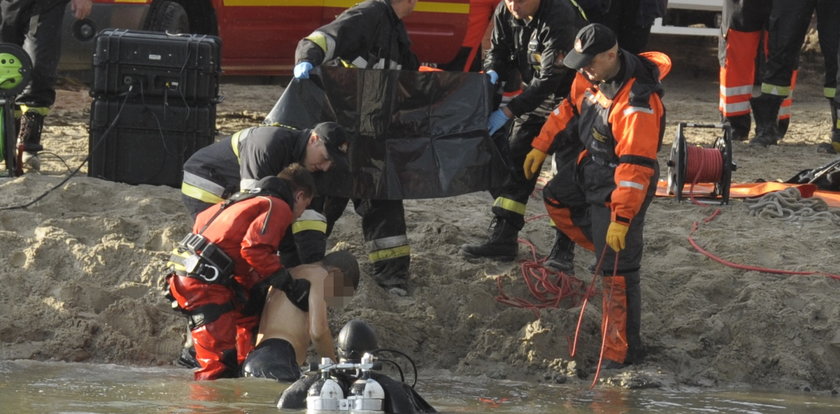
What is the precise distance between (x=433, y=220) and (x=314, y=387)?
3532mm

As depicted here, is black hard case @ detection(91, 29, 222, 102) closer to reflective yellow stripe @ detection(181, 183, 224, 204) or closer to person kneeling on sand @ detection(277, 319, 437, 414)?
reflective yellow stripe @ detection(181, 183, 224, 204)

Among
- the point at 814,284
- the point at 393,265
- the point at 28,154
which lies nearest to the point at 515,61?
the point at 393,265

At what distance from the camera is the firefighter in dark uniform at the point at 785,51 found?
12.2 meters

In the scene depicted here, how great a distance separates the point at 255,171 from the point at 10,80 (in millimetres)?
2630

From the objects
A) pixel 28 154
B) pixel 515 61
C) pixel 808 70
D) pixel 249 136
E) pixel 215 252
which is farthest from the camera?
pixel 808 70

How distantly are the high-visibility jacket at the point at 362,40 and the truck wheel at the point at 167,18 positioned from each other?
2620 mm

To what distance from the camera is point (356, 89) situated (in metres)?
8.53

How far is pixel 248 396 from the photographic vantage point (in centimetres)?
695

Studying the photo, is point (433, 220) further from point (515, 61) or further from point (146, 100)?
point (146, 100)

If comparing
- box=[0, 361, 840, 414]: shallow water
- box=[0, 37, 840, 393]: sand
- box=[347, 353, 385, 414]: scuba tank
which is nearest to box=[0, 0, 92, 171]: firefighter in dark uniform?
A: box=[0, 37, 840, 393]: sand

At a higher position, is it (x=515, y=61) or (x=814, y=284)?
(x=515, y=61)

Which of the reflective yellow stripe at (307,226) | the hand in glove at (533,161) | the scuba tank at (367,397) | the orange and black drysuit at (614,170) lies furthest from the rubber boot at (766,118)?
the scuba tank at (367,397)

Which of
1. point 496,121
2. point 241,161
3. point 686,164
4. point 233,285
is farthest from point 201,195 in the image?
point 686,164

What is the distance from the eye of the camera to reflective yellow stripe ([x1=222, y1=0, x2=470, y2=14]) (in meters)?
11.6
